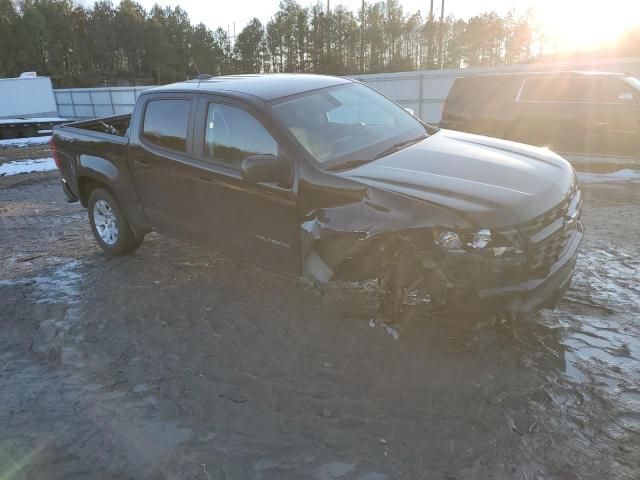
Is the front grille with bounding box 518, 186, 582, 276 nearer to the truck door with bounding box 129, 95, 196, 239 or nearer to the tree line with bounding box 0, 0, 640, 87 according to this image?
the truck door with bounding box 129, 95, 196, 239

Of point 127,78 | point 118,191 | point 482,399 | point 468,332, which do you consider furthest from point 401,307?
point 127,78

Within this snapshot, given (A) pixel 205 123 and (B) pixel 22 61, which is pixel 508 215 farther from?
(B) pixel 22 61

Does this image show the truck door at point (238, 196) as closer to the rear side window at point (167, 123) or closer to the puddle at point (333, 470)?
the rear side window at point (167, 123)

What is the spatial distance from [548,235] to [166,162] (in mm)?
3260

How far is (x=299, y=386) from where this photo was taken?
3.36 metres

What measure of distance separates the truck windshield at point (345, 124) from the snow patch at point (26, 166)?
10.1m

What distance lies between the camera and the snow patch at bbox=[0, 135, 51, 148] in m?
19.5

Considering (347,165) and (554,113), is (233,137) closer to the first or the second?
(347,165)

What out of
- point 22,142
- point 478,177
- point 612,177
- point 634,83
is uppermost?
point 634,83

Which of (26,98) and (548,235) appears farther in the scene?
(26,98)

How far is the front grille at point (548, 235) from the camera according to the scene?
3.18 metres

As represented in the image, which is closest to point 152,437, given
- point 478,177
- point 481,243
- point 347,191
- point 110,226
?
point 347,191

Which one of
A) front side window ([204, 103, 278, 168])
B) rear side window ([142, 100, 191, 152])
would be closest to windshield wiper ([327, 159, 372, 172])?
front side window ([204, 103, 278, 168])

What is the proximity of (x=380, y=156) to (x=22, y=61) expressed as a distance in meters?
67.4
